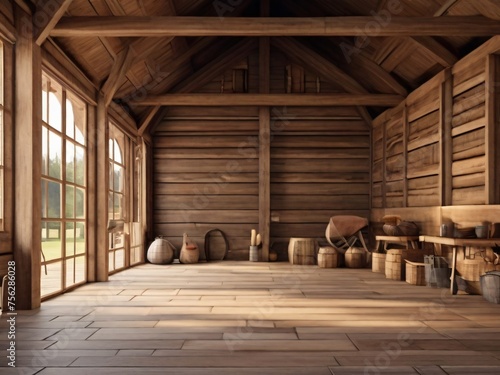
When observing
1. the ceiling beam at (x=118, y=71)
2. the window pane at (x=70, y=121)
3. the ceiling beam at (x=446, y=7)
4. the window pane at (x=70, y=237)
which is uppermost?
the ceiling beam at (x=446, y=7)

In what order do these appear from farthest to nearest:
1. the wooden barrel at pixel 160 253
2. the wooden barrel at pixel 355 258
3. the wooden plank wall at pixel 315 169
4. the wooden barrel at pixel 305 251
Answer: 1. the wooden plank wall at pixel 315 169
2. the wooden barrel at pixel 160 253
3. the wooden barrel at pixel 305 251
4. the wooden barrel at pixel 355 258

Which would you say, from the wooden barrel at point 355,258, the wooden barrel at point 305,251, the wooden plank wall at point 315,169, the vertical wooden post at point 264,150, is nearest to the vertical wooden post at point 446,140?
the wooden barrel at point 355,258

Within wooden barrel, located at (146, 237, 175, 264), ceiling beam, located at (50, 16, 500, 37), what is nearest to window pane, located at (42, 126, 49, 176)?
ceiling beam, located at (50, 16, 500, 37)

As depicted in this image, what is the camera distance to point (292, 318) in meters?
4.21

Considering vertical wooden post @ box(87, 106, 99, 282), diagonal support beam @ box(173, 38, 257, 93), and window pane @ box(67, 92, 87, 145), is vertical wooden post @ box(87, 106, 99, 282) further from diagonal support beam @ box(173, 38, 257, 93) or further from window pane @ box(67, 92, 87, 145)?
diagonal support beam @ box(173, 38, 257, 93)

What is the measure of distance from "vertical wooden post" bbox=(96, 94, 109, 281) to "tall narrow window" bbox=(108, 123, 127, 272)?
654 millimetres

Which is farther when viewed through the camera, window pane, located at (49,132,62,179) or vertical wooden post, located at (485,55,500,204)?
vertical wooden post, located at (485,55,500,204)

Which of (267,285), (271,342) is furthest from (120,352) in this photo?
(267,285)

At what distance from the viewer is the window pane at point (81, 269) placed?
640cm

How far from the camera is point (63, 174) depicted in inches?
220

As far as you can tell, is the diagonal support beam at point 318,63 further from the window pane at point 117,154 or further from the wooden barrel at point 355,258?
the window pane at point 117,154

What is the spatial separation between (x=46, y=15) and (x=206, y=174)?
18.7ft

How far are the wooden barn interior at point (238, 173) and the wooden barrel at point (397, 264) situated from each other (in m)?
0.16

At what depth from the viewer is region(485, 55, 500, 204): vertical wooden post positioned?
18.3 feet
